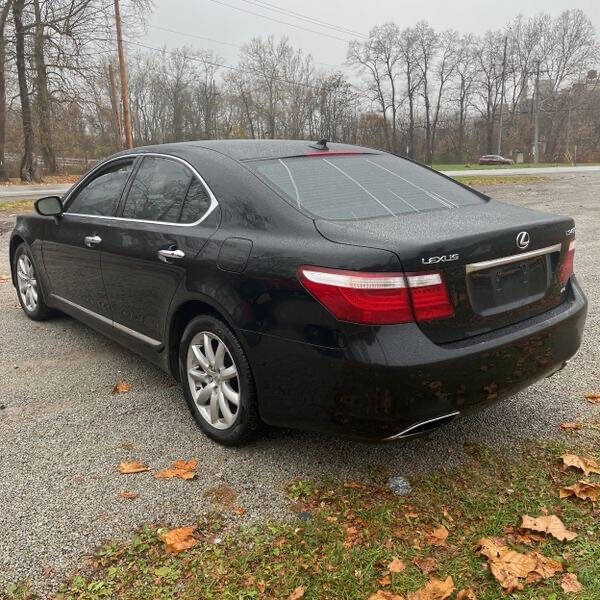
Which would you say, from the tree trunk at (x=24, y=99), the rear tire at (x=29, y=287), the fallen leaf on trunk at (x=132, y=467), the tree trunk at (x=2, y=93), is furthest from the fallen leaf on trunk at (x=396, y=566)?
the tree trunk at (x=2, y=93)

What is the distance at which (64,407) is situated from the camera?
11.7 ft

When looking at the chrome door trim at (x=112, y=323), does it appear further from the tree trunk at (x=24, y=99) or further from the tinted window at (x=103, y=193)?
the tree trunk at (x=24, y=99)

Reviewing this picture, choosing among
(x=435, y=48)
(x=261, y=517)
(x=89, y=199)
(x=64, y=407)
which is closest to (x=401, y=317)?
(x=261, y=517)

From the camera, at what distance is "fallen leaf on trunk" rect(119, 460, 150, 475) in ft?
9.39

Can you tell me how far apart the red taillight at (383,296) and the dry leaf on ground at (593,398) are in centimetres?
168

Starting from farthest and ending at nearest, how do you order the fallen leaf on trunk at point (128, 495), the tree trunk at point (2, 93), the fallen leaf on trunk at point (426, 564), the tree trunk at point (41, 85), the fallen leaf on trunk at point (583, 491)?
the tree trunk at point (2, 93) < the tree trunk at point (41, 85) < the fallen leaf on trunk at point (128, 495) < the fallen leaf on trunk at point (583, 491) < the fallen leaf on trunk at point (426, 564)

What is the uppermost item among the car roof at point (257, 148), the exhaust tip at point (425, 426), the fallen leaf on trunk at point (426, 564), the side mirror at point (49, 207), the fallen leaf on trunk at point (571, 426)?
the car roof at point (257, 148)

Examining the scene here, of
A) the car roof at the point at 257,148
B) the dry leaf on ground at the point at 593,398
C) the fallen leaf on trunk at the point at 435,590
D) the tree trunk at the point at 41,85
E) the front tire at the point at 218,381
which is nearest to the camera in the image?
the fallen leaf on trunk at the point at 435,590

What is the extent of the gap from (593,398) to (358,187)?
1.92 metres

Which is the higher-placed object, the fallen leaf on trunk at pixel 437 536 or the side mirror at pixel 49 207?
the side mirror at pixel 49 207

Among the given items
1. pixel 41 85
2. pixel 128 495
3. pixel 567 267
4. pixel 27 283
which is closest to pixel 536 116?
pixel 41 85

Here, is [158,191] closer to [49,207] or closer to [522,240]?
[49,207]

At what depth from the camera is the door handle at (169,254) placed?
10.1ft

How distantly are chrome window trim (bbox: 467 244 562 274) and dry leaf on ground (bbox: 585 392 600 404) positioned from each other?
1157 millimetres
